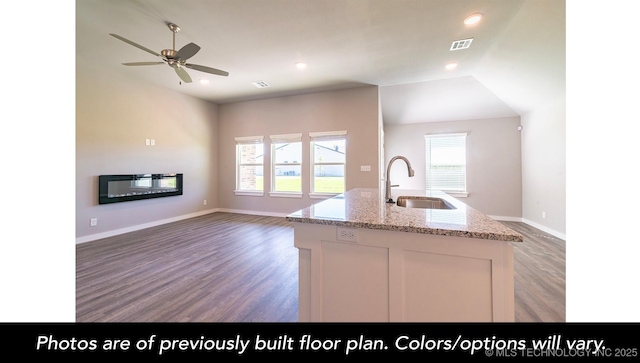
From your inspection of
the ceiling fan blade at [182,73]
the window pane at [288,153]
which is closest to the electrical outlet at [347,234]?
the ceiling fan blade at [182,73]

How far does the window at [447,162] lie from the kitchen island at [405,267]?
487 centimetres

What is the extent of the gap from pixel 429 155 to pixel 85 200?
275 inches

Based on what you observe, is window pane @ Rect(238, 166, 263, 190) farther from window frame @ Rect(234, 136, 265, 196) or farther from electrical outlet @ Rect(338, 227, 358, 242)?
electrical outlet @ Rect(338, 227, 358, 242)

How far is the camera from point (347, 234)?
1.14 metres

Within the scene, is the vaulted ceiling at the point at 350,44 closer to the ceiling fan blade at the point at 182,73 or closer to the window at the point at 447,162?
the ceiling fan blade at the point at 182,73

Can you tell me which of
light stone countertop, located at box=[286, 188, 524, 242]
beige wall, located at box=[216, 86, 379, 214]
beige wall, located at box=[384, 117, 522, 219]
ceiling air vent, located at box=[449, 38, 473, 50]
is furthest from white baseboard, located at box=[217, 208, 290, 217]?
ceiling air vent, located at box=[449, 38, 473, 50]

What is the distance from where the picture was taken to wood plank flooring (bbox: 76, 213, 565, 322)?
5.65ft

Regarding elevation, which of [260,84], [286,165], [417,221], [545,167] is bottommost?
[417,221]

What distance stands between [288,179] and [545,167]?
512 centimetres

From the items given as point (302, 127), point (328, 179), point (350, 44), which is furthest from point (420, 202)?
point (302, 127)

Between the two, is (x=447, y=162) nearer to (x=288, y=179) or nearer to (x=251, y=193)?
(x=288, y=179)
